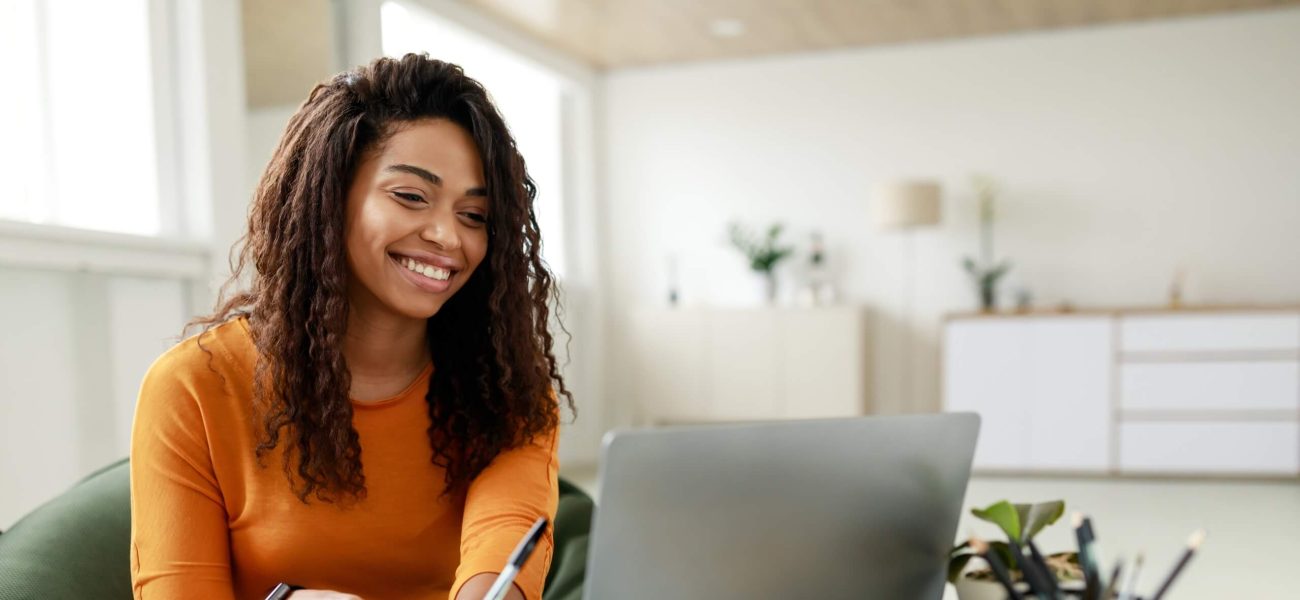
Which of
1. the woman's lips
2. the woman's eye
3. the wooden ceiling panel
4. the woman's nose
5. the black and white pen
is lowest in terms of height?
the black and white pen

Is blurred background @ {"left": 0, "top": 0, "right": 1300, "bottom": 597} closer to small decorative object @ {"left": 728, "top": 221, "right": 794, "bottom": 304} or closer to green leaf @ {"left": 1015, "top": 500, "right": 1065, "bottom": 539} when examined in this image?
small decorative object @ {"left": 728, "top": 221, "right": 794, "bottom": 304}

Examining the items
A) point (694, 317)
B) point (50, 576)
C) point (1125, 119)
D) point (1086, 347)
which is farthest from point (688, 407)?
point (50, 576)

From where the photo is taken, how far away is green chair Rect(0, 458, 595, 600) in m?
1.31

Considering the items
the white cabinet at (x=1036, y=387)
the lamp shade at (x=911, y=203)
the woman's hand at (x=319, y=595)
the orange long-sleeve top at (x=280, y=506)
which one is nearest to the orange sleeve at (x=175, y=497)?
the orange long-sleeve top at (x=280, y=506)

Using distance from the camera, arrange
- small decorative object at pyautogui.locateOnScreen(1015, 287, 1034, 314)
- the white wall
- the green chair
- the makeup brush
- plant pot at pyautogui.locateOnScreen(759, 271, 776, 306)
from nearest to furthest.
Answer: the makeup brush → the green chair → the white wall → small decorative object at pyautogui.locateOnScreen(1015, 287, 1034, 314) → plant pot at pyautogui.locateOnScreen(759, 271, 776, 306)

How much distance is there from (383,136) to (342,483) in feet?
1.31

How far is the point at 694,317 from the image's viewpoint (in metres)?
5.79

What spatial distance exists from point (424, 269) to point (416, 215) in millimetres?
63

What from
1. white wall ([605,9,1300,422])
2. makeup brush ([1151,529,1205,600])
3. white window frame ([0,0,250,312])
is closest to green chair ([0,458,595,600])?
makeup brush ([1151,529,1205,600])

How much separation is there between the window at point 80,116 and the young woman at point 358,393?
183 cm

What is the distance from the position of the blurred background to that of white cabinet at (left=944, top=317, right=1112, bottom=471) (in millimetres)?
15

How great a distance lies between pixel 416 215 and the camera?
3.62 ft

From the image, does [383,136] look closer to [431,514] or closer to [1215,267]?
[431,514]

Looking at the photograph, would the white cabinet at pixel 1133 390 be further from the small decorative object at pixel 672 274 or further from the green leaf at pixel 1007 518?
the green leaf at pixel 1007 518
